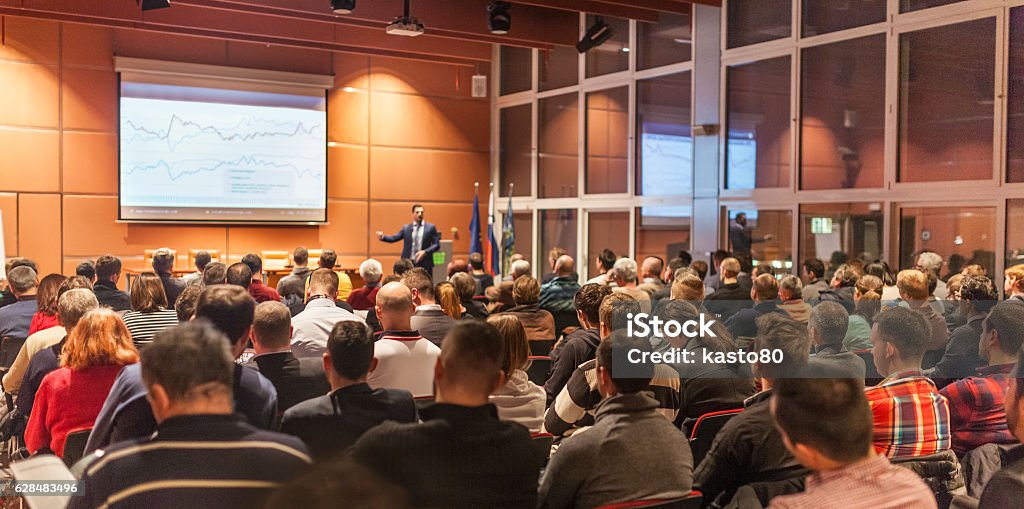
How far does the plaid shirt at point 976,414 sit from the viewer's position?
319cm

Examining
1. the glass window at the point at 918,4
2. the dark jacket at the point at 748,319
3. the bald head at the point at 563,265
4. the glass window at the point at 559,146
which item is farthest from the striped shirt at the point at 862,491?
the glass window at the point at 559,146

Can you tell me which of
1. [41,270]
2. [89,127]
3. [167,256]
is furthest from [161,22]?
[167,256]

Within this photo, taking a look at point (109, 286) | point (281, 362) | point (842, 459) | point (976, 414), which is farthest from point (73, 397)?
point (976, 414)

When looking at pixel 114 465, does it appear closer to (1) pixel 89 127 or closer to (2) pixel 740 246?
(2) pixel 740 246

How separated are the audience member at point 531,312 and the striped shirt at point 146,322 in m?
2.03

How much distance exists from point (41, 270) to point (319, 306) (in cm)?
731

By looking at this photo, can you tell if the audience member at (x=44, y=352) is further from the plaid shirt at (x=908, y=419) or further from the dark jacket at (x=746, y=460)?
the plaid shirt at (x=908, y=419)

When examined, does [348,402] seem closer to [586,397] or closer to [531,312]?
[586,397]

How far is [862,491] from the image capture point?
175 centimetres

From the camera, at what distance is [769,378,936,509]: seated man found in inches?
69.0

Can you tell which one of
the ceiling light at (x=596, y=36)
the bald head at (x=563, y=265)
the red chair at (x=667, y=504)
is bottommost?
the red chair at (x=667, y=504)

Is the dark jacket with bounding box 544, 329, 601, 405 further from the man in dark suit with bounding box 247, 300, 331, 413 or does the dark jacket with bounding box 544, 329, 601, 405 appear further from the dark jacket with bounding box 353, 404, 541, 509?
the dark jacket with bounding box 353, 404, 541, 509

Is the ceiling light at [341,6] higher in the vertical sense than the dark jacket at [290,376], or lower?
higher

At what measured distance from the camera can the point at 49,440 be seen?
3.13 metres
